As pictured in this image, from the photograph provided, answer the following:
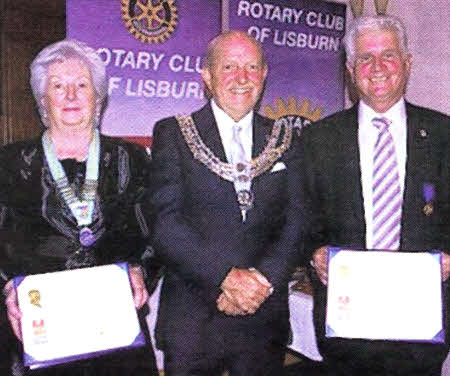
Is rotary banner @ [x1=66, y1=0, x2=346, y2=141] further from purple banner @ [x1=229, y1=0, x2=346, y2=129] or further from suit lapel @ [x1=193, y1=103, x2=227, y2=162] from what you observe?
suit lapel @ [x1=193, y1=103, x2=227, y2=162]

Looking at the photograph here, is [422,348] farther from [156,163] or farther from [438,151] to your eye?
[156,163]

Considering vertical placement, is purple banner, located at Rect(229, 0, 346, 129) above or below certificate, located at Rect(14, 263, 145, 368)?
above

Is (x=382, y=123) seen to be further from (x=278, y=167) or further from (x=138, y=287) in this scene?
(x=138, y=287)

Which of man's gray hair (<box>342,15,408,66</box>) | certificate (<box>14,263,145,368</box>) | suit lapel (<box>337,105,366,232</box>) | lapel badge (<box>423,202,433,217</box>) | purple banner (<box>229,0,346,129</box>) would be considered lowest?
certificate (<box>14,263,145,368</box>)

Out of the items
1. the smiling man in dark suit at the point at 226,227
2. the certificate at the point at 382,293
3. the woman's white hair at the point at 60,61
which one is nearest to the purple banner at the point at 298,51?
the smiling man in dark suit at the point at 226,227

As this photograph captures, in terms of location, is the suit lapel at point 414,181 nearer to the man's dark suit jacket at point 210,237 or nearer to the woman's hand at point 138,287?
the man's dark suit jacket at point 210,237

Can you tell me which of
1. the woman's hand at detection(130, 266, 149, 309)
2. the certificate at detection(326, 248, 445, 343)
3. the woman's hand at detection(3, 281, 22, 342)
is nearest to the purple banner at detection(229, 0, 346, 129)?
the certificate at detection(326, 248, 445, 343)

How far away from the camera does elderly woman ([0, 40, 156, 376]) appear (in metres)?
2.00

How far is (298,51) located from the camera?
3910 millimetres

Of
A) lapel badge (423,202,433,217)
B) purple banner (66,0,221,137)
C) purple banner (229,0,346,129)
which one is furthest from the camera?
purple banner (229,0,346,129)

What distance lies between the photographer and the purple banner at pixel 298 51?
3686 mm

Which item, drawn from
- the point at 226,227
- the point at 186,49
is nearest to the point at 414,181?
the point at 226,227

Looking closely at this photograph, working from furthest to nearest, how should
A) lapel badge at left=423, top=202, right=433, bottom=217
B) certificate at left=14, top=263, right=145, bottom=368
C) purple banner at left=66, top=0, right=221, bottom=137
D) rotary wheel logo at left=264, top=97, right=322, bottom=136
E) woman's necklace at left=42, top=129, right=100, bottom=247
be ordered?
rotary wheel logo at left=264, top=97, right=322, bottom=136, purple banner at left=66, top=0, right=221, bottom=137, lapel badge at left=423, top=202, right=433, bottom=217, woman's necklace at left=42, top=129, right=100, bottom=247, certificate at left=14, top=263, right=145, bottom=368

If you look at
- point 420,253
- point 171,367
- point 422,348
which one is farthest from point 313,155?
point 171,367
